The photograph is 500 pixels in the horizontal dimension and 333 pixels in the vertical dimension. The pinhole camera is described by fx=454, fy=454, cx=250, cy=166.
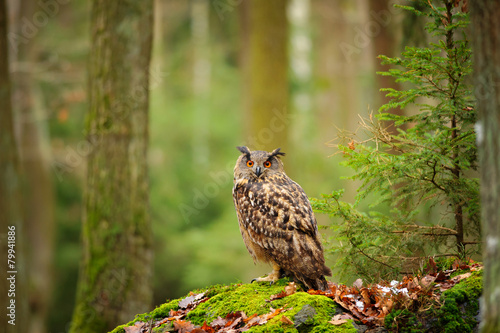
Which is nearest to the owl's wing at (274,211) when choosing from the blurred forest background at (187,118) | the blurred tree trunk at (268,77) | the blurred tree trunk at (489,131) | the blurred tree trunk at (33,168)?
the blurred tree trunk at (489,131)

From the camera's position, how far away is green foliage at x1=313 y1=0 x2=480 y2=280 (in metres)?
4.09

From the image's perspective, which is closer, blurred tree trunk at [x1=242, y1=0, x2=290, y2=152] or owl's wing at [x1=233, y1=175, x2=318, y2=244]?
owl's wing at [x1=233, y1=175, x2=318, y2=244]

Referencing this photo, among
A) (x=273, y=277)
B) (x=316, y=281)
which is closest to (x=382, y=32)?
(x=273, y=277)

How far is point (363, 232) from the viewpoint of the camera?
4.40 metres

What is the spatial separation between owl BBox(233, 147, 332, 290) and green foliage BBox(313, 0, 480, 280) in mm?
270

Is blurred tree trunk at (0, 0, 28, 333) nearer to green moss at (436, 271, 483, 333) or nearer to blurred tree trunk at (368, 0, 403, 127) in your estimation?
green moss at (436, 271, 483, 333)

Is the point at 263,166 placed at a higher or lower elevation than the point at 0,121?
lower

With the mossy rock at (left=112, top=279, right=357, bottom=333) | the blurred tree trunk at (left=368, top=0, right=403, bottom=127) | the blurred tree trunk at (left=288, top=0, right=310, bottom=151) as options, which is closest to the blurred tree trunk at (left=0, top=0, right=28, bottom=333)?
the mossy rock at (left=112, top=279, right=357, bottom=333)

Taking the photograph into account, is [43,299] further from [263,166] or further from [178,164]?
[263,166]

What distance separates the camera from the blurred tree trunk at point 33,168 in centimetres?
1357

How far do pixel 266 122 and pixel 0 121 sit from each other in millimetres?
4656

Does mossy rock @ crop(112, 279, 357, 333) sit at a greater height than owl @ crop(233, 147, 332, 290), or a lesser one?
lesser

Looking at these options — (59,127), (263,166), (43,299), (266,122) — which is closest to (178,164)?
(59,127)

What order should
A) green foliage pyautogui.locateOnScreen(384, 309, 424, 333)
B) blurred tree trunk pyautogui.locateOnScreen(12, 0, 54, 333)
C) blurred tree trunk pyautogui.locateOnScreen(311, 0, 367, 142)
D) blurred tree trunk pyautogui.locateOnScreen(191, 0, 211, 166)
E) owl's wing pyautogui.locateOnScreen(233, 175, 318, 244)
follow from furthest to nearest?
blurred tree trunk pyautogui.locateOnScreen(191, 0, 211, 166) < blurred tree trunk pyautogui.locateOnScreen(311, 0, 367, 142) < blurred tree trunk pyautogui.locateOnScreen(12, 0, 54, 333) < owl's wing pyautogui.locateOnScreen(233, 175, 318, 244) < green foliage pyautogui.locateOnScreen(384, 309, 424, 333)
